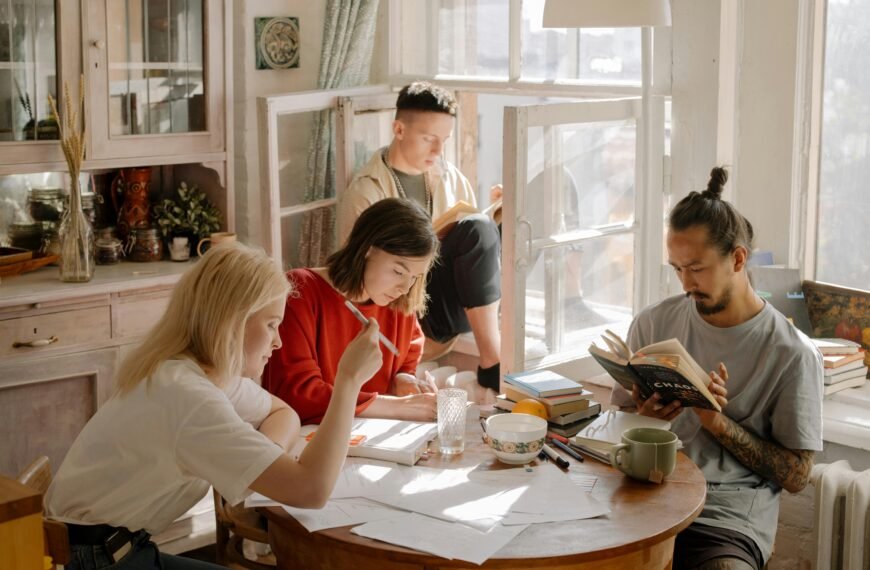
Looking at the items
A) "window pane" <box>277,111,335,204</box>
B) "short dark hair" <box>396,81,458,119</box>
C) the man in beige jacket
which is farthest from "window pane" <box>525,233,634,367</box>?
"window pane" <box>277,111,335,204</box>

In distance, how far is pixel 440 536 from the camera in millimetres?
1789

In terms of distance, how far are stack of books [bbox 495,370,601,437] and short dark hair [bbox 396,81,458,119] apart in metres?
1.47

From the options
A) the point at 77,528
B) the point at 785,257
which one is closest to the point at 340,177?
the point at 785,257

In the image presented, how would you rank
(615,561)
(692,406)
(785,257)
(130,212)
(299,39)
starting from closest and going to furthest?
(615,561)
(692,406)
(785,257)
(130,212)
(299,39)

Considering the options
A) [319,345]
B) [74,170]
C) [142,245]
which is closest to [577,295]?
[319,345]

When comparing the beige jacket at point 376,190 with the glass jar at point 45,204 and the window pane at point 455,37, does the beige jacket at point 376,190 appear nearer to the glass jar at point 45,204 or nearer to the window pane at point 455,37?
the window pane at point 455,37

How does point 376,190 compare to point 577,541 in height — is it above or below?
above

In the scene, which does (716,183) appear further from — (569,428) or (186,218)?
(186,218)

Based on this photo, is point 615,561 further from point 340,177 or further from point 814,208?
point 340,177

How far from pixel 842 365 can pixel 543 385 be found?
1090 millimetres

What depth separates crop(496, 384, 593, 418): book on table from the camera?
2.37 meters

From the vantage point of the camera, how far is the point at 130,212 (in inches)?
149

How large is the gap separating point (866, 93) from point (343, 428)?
6.84 feet

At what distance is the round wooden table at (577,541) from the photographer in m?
1.74
